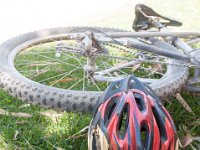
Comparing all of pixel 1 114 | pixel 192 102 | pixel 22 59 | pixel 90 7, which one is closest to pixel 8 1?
pixel 90 7

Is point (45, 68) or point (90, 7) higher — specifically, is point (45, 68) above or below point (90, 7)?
below

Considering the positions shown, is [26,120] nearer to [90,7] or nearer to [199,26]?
[199,26]

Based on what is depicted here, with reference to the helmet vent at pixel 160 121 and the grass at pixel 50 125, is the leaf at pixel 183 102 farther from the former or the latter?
the helmet vent at pixel 160 121

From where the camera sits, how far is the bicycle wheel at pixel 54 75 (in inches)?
108

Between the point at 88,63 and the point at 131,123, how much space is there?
3.89 feet

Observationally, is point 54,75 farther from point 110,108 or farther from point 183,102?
point 110,108

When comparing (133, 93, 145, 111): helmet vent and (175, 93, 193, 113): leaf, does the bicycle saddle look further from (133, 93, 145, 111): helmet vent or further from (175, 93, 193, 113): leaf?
(133, 93, 145, 111): helmet vent

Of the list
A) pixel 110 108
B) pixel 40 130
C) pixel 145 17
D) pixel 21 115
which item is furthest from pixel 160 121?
pixel 145 17

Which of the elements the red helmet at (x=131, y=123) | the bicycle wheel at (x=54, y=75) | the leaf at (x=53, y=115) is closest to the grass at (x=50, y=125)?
the leaf at (x=53, y=115)

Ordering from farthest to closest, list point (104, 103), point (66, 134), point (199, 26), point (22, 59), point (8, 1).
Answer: point (8, 1)
point (199, 26)
point (22, 59)
point (66, 134)
point (104, 103)

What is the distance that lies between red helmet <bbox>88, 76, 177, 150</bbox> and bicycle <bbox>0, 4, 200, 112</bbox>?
67 cm

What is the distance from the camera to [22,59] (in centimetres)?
394

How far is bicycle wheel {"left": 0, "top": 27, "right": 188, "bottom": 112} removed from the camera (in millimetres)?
2750

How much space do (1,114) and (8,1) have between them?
382 centimetres
